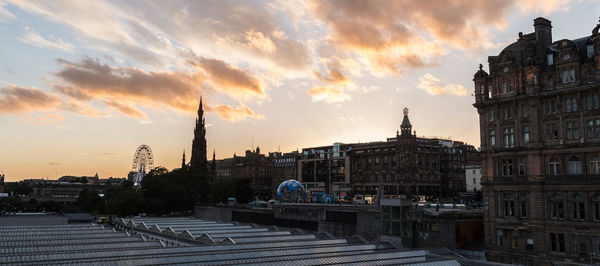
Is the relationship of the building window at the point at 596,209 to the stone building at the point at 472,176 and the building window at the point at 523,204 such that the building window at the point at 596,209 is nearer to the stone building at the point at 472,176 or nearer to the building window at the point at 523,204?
the building window at the point at 523,204

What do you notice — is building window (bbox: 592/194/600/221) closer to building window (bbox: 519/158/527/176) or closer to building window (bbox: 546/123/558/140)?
building window (bbox: 546/123/558/140)

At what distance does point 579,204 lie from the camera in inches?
2312

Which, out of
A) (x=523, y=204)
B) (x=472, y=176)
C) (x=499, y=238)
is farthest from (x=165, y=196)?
(x=523, y=204)

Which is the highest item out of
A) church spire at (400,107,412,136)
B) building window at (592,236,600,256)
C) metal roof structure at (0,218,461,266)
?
church spire at (400,107,412,136)

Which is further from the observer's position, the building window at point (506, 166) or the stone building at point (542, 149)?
the building window at point (506, 166)

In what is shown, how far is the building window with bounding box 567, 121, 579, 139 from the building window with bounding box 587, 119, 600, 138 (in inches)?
53.7

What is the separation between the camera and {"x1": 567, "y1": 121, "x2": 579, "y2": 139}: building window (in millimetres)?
59875

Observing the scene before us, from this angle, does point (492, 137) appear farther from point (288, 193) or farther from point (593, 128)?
point (288, 193)

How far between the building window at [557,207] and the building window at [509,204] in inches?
206

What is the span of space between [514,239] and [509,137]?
13.8 metres

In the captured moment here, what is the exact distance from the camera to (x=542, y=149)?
62344 mm

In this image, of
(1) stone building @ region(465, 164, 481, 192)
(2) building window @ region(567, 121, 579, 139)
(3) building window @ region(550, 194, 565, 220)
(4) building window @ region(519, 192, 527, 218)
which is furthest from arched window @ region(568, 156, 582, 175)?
(1) stone building @ region(465, 164, 481, 192)

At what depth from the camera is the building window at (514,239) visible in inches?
2549

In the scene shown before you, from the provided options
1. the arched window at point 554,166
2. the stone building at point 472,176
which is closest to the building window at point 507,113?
the arched window at point 554,166
